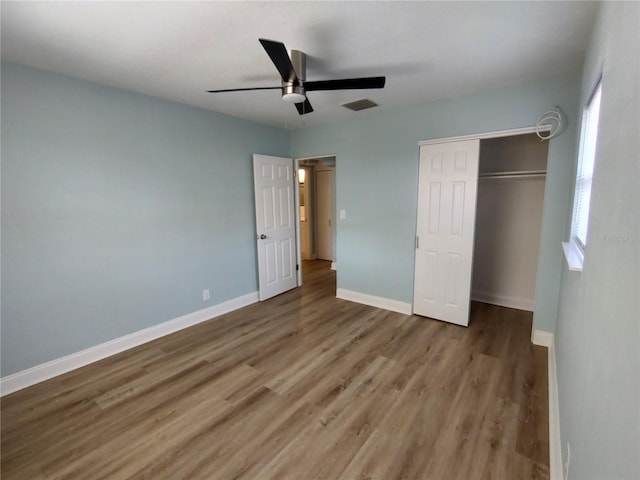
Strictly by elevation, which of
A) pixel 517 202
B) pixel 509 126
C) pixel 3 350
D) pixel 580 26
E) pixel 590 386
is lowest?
pixel 3 350

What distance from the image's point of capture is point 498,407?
205cm

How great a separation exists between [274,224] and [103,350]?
2445 mm

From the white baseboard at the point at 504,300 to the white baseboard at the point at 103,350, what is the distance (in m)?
3.38

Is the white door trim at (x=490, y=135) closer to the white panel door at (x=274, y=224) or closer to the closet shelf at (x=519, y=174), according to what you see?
the closet shelf at (x=519, y=174)

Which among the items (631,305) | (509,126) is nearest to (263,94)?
(509,126)

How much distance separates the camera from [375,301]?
13.0 ft

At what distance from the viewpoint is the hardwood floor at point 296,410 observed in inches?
65.2

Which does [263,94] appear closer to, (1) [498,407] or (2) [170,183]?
(2) [170,183]

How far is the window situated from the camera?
65.0 inches

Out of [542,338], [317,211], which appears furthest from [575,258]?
[317,211]

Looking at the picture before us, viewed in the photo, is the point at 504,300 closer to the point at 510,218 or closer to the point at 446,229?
the point at 510,218

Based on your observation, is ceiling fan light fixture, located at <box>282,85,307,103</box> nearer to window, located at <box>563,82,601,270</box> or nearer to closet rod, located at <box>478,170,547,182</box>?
window, located at <box>563,82,601,270</box>

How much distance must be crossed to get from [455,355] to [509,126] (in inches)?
89.1

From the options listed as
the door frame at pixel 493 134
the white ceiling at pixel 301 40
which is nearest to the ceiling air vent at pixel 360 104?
the white ceiling at pixel 301 40
